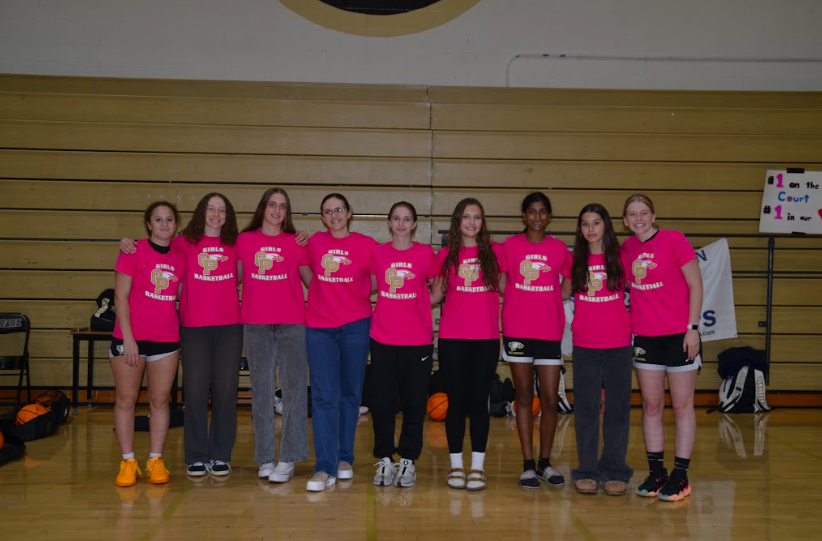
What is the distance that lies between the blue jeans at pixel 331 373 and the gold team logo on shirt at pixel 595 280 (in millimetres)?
1379

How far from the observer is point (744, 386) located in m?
7.24

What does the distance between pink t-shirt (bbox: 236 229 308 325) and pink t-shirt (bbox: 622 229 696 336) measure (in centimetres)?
205

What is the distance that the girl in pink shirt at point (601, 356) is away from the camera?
425 centimetres

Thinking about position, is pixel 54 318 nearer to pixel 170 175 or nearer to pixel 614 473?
pixel 170 175

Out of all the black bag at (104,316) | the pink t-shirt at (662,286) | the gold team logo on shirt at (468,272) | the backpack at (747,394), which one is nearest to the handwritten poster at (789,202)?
the backpack at (747,394)

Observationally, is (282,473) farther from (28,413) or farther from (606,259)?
(28,413)

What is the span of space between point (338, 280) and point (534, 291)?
1.20 metres

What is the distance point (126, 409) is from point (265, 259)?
126 cm

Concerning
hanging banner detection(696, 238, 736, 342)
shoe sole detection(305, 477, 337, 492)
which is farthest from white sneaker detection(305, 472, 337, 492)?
hanging banner detection(696, 238, 736, 342)

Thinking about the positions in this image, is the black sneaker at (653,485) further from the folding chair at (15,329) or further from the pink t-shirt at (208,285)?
the folding chair at (15,329)

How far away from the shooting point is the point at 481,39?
801 cm

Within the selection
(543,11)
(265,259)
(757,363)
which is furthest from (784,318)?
(265,259)

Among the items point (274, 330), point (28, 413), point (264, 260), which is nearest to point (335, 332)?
point (274, 330)

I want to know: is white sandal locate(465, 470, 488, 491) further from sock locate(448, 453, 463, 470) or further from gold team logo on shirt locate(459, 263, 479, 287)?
gold team logo on shirt locate(459, 263, 479, 287)
